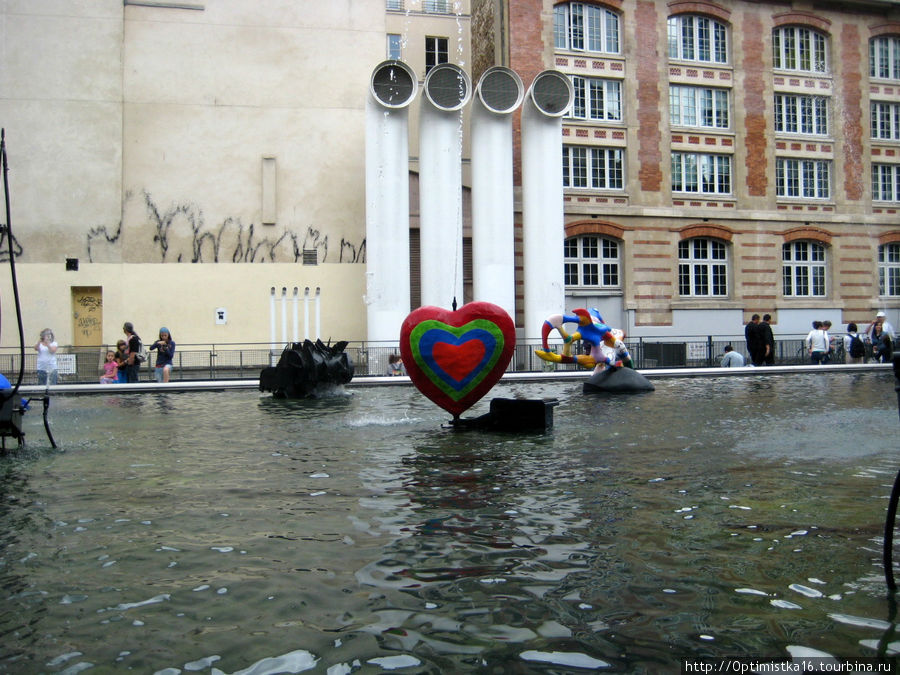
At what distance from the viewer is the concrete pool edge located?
1905 cm

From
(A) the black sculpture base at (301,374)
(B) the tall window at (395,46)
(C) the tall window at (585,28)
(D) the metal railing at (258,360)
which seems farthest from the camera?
(B) the tall window at (395,46)

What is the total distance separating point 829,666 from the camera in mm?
3066

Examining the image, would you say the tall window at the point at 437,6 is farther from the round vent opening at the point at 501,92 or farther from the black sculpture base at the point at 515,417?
the black sculpture base at the point at 515,417

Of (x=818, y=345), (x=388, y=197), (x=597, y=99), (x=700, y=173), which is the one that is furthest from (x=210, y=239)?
(x=818, y=345)

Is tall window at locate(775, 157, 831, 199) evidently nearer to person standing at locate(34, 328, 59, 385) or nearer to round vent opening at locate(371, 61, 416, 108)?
round vent opening at locate(371, 61, 416, 108)

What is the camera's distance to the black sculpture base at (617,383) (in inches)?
623

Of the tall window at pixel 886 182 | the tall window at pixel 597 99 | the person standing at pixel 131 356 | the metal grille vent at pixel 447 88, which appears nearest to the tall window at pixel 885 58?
the tall window at pixel 886 182

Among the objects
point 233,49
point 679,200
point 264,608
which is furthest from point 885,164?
point 264,608

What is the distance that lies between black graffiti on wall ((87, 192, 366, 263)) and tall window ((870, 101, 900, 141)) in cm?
2515

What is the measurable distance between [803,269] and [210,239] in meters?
25.5

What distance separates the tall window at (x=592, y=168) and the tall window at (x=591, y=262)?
2.24 meters

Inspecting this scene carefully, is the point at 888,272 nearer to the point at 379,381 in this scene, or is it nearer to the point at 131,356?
the point at 379,381

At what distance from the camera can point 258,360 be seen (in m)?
28.1

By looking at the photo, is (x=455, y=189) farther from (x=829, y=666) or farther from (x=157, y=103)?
(x=829, y=666)
